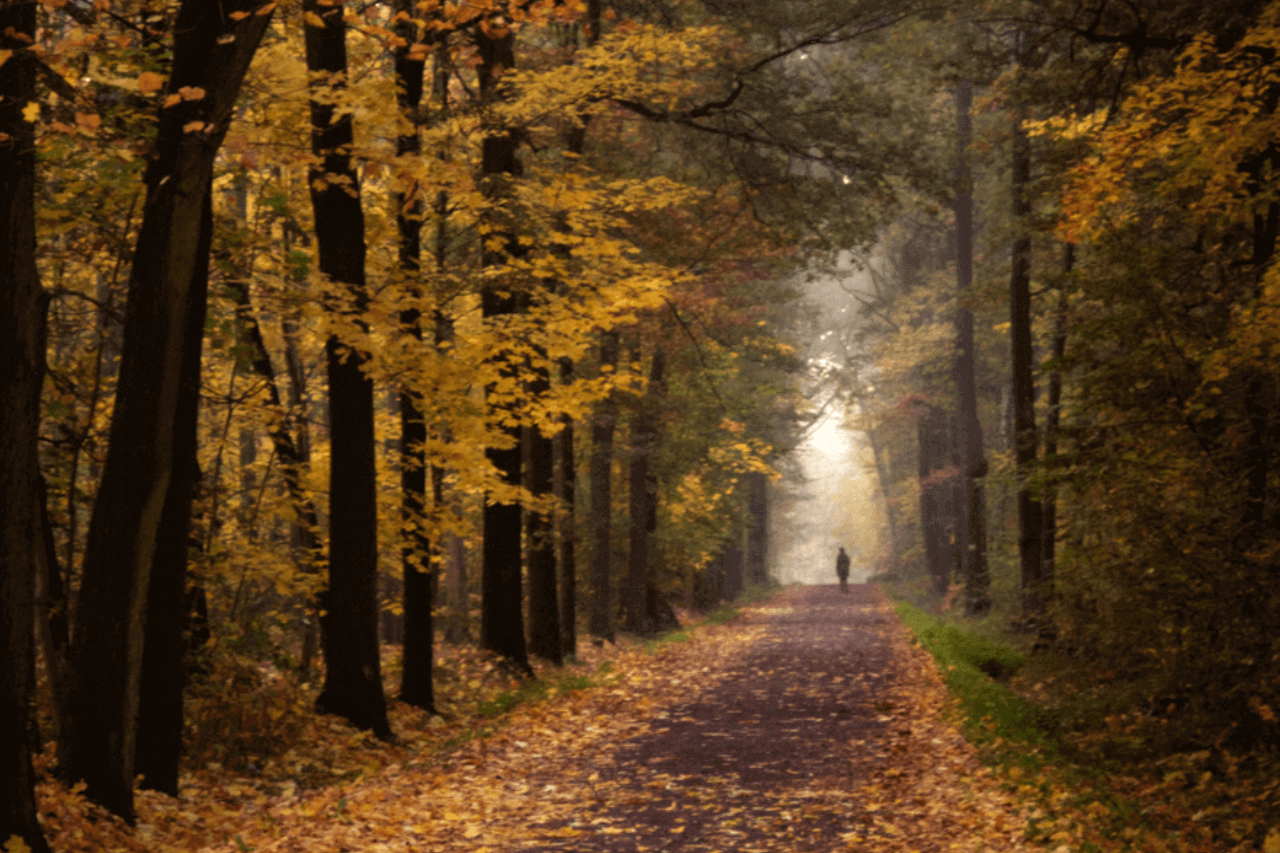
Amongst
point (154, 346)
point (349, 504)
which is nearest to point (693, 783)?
point (349, 504)

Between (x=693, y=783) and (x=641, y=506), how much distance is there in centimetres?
1365

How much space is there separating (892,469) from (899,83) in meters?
23.5

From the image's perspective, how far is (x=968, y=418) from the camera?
2586 cm

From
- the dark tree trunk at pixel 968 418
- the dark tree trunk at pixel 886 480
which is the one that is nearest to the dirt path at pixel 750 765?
the dark tree trunk at pixel 968 418

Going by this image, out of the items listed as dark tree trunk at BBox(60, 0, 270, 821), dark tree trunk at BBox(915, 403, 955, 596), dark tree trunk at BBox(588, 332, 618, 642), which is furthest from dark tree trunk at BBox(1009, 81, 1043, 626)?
dark tree trunk at BBox(915, 403, 955, 596)

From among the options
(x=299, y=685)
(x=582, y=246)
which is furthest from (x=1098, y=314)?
(x=299, y=685)

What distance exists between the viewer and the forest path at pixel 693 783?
7.14 meters

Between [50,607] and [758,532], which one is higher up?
[50,607]

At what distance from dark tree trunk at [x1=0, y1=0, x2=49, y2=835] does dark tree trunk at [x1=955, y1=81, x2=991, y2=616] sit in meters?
19.7

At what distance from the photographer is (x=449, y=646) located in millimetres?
20438

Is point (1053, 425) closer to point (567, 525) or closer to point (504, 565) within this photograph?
point (567, 525)

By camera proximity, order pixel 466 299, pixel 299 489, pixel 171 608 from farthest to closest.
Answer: pixel 466 299, pixel 299 489, pixel 171 608

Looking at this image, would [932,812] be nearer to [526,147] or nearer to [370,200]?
[370,200]

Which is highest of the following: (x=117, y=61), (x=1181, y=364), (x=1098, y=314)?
(x=117, y=61)
